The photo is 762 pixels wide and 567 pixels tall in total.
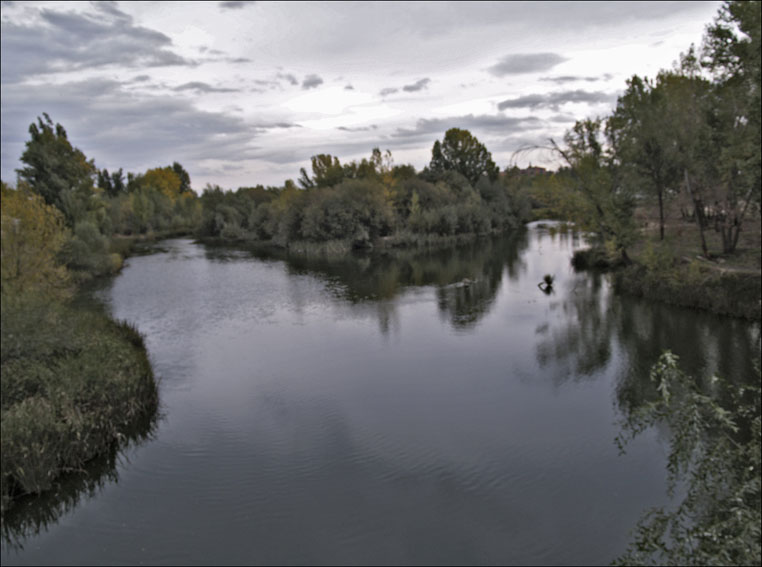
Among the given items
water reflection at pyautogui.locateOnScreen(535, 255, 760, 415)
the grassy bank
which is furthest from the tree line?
the grassy bank

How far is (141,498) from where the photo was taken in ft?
33.8

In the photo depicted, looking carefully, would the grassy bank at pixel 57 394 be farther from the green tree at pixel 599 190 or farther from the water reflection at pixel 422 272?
the green tree at pixel 599 190

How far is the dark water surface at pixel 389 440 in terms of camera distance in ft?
29.4

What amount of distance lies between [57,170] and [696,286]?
40.4m

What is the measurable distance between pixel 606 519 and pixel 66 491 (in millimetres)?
10008

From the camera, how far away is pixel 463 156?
7781cm

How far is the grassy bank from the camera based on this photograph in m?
10.1

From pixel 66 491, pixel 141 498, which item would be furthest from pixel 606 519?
pixel 66 491

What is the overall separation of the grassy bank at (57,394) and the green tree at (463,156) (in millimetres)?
67070

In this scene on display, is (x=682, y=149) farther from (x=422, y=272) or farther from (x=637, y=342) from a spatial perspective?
(x=422, y=272)

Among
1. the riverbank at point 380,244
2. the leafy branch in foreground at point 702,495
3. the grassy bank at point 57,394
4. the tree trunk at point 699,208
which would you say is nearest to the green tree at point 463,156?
the riverbank at point 380,244

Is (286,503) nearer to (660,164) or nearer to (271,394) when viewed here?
(271,394)

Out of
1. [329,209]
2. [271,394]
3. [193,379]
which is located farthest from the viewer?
[329,209]

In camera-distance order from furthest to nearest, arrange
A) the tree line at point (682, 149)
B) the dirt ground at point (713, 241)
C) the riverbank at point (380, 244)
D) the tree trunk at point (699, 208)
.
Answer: the riverbank at point (380, 244), the tree trunk at point (699, 208), the dirt ground at point (713, 241), the tree line at point (682, 149)
